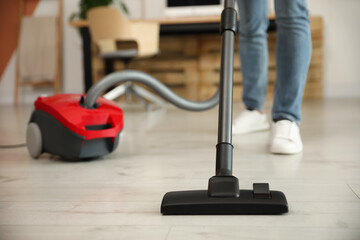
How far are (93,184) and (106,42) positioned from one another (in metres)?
2.95

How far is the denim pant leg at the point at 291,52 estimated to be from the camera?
1387mm

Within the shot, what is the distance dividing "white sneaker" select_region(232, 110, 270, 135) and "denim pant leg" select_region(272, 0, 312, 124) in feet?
1.09

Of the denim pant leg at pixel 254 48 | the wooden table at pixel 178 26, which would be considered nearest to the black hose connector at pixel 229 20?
the denim pant leg at pixel 254 48

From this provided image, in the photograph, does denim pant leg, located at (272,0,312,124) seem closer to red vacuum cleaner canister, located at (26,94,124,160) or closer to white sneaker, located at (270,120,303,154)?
white sneaker, located at (270,120,303,154)

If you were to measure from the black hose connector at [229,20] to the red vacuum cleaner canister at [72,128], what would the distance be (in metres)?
0.51

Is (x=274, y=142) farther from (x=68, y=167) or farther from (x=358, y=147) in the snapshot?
(x=68, y=167)

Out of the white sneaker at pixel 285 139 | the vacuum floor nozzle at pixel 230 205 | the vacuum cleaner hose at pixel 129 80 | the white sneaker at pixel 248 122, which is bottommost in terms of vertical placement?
the white sneaker at pixel 248 122

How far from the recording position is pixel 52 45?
4.98m

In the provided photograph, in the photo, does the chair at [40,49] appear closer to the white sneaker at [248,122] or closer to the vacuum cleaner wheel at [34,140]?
the white sneaker at [248,122]

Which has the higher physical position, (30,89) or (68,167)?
(68,167)

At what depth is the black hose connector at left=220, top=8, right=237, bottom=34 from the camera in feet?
2.87

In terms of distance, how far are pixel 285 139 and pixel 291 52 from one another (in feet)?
0.86

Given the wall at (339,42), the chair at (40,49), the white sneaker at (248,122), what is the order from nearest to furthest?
1. the white sneaker at (248,122)
2. the wall at (339,42)
3. the chair at (40,49)

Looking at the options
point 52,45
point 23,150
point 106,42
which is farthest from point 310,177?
point 52,45
